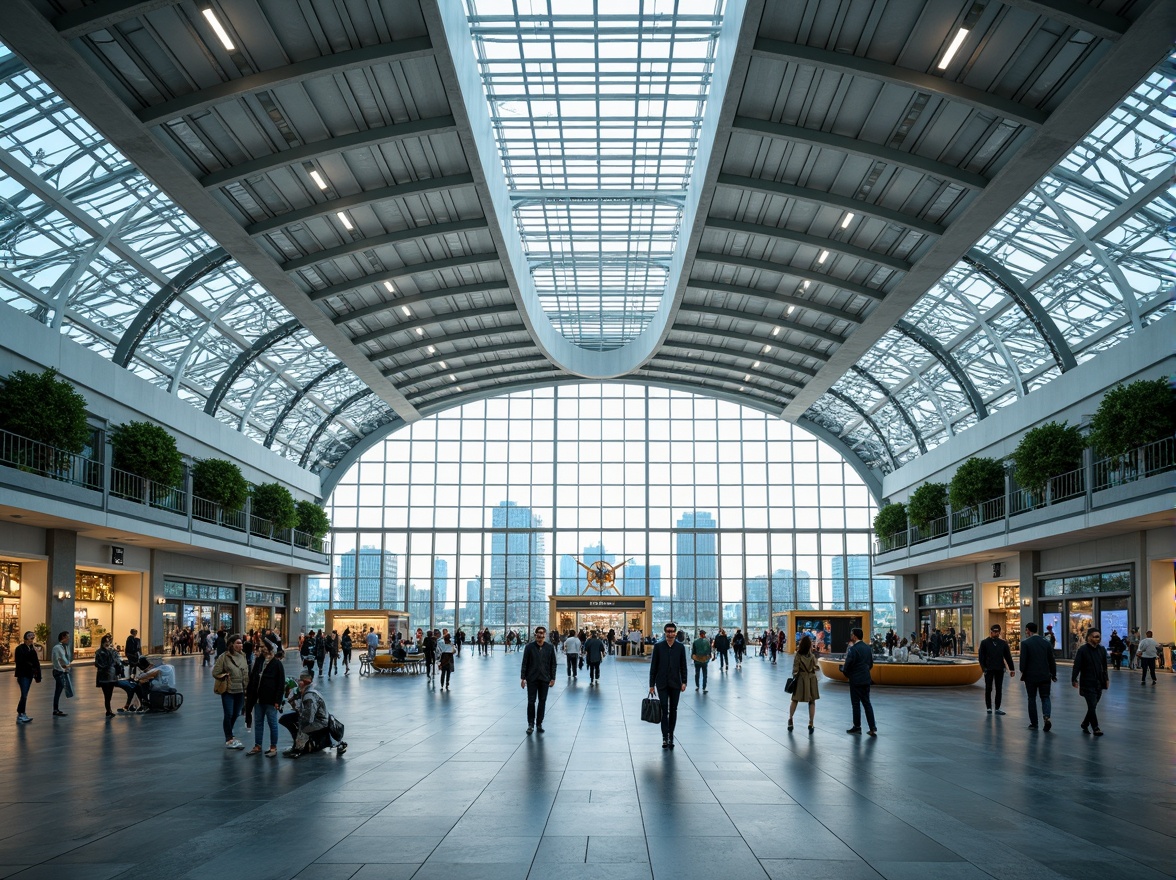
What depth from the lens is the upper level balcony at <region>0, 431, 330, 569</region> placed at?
25.5 meters

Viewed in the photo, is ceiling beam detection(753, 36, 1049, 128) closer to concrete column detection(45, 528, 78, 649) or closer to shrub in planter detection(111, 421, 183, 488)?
shrub in planter detection(111, 421, 183, 488)

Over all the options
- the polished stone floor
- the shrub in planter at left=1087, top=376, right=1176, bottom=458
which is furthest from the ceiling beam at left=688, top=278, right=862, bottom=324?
the polished stone floor

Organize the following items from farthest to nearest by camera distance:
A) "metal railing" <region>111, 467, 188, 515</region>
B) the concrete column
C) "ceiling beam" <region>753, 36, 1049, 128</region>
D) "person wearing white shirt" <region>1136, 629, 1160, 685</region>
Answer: "metal railing" <region>111, 467, 188, 515</region> < the concrete column < "person wearing white shirt" <region>1136, 629, 1160, 685</region> < "ceiling beam" <region>753, 36, 1049, 128</region>

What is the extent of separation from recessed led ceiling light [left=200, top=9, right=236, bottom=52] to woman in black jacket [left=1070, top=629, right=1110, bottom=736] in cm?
1770

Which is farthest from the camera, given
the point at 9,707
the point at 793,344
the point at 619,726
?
the point at 793,344

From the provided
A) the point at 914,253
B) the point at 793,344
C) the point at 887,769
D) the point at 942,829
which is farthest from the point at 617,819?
the point at 793,344

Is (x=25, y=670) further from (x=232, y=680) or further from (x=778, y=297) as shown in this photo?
(x=778, y=297)

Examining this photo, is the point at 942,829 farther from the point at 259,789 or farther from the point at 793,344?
the point at 793,344

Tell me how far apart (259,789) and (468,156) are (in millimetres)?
18760

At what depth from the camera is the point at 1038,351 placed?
3869 cm

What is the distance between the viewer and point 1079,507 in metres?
29.8

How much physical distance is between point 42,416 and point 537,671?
17.9m

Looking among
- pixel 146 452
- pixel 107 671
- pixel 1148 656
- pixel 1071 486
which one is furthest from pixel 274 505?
pixel 1148 656

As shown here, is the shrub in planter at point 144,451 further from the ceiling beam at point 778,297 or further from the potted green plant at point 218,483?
the ceiling beam at point 778,297
